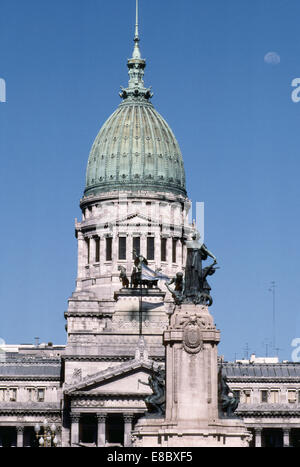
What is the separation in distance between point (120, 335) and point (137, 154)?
105ft

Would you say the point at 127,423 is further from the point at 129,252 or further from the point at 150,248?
the point at 150,248

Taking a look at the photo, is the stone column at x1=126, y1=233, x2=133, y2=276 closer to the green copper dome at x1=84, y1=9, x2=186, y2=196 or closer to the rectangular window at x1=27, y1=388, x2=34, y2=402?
the green copper dome at x1=84, y1=9, x2=186, y2=196

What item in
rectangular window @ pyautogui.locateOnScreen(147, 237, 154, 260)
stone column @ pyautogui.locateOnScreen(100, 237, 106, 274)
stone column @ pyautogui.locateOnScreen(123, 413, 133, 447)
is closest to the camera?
stone column @ pyautogui.locateOnScreen(123, 413, 133, 447)

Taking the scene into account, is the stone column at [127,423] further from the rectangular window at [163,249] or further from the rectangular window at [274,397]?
the rectangular window at [163,249]

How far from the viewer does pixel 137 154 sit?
197250 millimetres

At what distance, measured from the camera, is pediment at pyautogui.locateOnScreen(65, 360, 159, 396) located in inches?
6348

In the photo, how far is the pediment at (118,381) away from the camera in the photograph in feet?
529

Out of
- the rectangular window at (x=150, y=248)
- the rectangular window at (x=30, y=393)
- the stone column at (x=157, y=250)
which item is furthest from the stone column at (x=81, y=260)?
the rectangular window at (x=30, y=393)

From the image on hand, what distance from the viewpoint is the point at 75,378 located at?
6590 inches

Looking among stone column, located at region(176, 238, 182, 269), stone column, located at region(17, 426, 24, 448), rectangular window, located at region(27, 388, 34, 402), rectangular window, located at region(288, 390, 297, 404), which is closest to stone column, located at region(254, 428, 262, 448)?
rectangular window, located at region(288, 390, 297, 404)

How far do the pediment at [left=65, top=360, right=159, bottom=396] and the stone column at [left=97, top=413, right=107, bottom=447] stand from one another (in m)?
2.62

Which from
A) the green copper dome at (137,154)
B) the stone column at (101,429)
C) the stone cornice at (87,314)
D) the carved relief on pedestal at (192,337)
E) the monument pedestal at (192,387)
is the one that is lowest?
the monument pedestal at (192,387)

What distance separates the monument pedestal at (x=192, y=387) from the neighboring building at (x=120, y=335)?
1988 inches

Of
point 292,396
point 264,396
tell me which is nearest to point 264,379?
point 264,396
